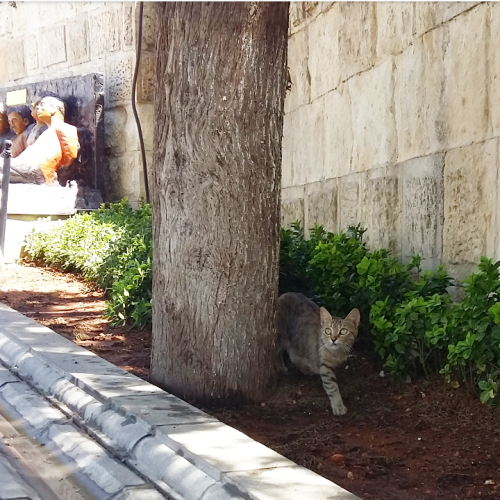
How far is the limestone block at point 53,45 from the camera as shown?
13.0m

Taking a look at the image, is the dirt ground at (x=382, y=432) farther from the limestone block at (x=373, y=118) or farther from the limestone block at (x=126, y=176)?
the limestone block at (x=126, y=176)

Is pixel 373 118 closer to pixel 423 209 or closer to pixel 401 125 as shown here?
pixel 401 125

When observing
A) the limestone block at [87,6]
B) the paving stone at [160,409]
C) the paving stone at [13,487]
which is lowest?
the paving stone at [13,487]

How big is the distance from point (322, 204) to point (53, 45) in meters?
8.20

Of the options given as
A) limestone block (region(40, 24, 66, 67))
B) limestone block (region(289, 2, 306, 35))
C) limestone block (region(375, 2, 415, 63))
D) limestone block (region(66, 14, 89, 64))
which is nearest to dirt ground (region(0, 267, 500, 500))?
limestone block (region(375, 2, 415, 63))

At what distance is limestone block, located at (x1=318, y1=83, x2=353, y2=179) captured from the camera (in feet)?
21.5

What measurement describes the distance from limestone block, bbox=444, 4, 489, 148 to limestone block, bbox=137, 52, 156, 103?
24.8 feet

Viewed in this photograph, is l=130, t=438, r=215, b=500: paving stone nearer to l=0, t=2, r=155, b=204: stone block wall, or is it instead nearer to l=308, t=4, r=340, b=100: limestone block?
l=308, t=4, r=340, b=100: limestone block

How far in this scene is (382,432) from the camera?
147 inches

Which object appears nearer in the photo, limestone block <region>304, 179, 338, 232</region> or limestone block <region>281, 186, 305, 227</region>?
limestone block <region>304, 179, 338, 232</region>

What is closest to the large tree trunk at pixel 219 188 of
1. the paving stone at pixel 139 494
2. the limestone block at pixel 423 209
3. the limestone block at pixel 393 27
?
the paving stone at pixel 139 494

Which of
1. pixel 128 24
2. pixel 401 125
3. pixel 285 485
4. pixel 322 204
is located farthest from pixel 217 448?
pixel 128 24

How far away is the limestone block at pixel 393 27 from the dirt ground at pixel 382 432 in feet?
8.25

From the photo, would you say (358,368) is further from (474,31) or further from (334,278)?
(474,31)
